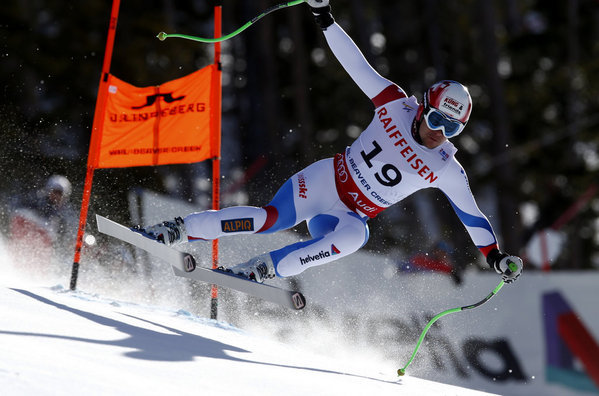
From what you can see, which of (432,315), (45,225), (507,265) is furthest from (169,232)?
(432,315)

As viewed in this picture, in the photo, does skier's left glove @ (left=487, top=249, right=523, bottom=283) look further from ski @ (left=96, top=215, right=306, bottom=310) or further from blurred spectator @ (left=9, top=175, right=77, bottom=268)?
blurred spectator @ (left=9, top=175, right=77, bottom=268)

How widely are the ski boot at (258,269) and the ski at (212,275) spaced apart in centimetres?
7

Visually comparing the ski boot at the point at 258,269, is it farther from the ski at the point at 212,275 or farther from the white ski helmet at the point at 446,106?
the white ski helmet at the point at 446,106

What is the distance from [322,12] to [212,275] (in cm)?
197

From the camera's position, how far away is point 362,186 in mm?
5816

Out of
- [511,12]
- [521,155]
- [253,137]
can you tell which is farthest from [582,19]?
[253,137]

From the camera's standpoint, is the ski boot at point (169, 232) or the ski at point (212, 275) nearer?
the ski at point (212, 275)

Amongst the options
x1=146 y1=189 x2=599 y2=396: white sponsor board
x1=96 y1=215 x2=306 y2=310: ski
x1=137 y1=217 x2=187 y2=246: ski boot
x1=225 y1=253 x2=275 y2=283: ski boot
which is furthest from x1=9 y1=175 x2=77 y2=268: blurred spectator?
x1=225 y1=253 x2=275 y2=283: ski boot

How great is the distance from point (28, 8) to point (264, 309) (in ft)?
31.4

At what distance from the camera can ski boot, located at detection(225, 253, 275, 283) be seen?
225 inches

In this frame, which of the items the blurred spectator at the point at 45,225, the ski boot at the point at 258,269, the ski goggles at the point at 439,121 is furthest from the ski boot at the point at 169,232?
the blurred spectator at the point at 45,225

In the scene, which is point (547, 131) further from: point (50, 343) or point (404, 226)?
point (50, 343)

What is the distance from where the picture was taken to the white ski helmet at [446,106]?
550cm

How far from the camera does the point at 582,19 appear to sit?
1878 cm
